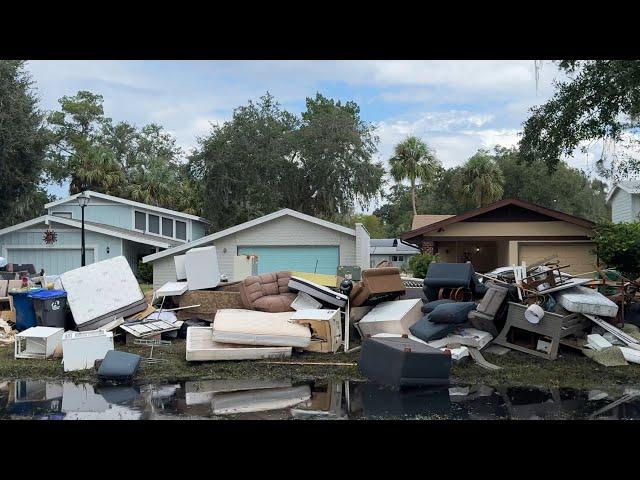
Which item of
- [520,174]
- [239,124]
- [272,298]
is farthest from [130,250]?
[520,174]

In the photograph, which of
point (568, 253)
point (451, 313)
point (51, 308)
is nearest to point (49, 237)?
point (51, 308)

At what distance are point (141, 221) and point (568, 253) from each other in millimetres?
18709

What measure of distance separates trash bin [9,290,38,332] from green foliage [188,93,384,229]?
21.2 m

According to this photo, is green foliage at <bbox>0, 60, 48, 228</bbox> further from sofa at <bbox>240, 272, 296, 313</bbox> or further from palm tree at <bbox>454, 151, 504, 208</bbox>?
palm tree at <bbox>454, 151, 504, 208</bbox>

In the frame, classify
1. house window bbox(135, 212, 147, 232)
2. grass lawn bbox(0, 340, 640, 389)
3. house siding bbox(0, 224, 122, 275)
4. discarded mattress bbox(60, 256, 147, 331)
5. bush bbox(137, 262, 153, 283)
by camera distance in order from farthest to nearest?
house window bbox(135, 212, 147, 232) → bush bbox(137, 262, 153, 283) → house siding bbox(0, 224, 122, 275) → discarded mattress bbox(60, 256, 147, 331) → grass lawn bbox(0, 340, 640, 389)

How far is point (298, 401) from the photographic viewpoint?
7535 millimetres

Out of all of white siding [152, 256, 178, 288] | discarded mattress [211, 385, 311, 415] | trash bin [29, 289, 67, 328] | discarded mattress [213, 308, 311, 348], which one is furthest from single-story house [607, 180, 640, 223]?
trash bin [29, 289, 67, 328]

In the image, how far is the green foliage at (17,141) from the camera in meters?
28.8

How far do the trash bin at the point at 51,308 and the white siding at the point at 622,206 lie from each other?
22.3 m

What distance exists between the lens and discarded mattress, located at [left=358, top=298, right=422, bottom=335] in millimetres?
Result: 10562

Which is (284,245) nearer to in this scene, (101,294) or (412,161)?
(101,294)

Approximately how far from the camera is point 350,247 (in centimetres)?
2323

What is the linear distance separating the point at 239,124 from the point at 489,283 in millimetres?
24646
